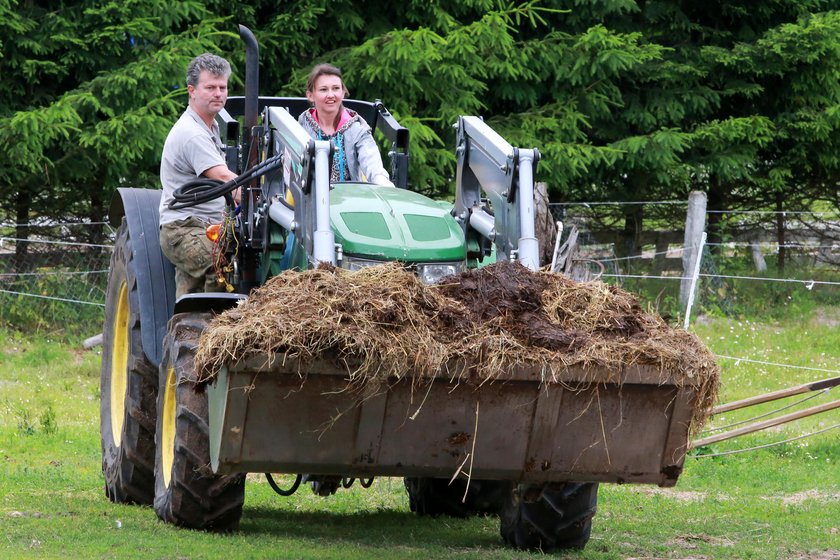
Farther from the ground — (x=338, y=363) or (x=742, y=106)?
(x=742, y=106)

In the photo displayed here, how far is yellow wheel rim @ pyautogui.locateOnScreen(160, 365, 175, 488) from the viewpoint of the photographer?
6957 mm

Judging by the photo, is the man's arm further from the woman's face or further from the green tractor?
the woman's face

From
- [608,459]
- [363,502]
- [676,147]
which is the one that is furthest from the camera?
[676,147]

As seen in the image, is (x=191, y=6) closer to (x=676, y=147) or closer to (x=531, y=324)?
(x=676, y=147)

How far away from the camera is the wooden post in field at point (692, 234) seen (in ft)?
50.7

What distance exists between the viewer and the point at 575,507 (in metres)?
6.69

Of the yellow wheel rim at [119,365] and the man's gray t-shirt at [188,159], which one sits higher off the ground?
the man's gray t-shirt at [188,159]

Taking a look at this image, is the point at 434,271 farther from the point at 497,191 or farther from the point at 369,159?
the point at 369,159

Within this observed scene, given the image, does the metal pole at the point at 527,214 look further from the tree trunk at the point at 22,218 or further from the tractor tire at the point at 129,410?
the tree trunk at the point at 22,218

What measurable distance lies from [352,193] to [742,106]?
1132 cm

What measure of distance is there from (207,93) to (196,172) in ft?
1.57

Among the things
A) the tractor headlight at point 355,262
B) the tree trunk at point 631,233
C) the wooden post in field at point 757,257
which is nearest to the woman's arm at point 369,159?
the tractor headlight at point 355,262

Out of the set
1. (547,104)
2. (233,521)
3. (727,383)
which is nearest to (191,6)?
(547,104)

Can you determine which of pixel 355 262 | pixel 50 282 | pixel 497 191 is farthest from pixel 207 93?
pixel 50 282
